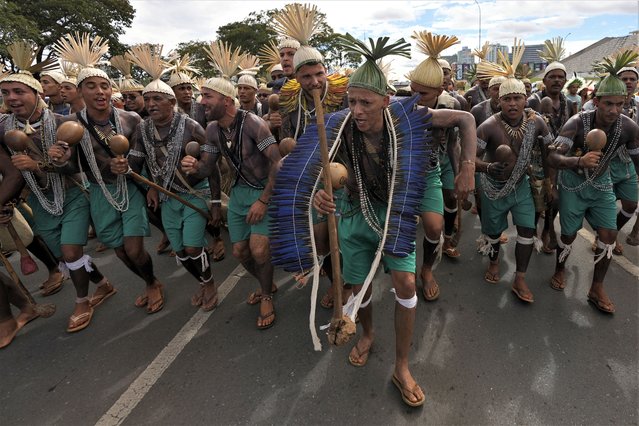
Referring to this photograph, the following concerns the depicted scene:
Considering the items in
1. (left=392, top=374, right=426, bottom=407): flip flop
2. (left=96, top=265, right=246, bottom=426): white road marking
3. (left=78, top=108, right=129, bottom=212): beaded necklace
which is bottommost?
(left=96, top=265, right=246, bottom=426): white road marking

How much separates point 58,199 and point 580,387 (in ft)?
14.8

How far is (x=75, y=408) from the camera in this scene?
8.04ft

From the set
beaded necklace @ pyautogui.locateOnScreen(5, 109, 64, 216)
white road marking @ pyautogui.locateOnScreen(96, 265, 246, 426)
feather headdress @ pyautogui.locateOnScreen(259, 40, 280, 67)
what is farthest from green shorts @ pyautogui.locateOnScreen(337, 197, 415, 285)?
feather headdress @ pyautogui.locateOnScreen(259, 40, 280, 67)

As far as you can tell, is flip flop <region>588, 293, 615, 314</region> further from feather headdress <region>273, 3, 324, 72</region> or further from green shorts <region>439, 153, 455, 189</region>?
feather headdress <region>273, 3, 324, 72</region>

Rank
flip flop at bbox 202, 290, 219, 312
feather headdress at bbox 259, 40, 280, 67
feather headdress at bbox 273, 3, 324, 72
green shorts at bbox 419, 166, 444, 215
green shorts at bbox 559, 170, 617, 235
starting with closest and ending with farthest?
feather headdress at bbox 273, 3, 324, 72, green shorts at bbox 419, 166, 444, 215, green shorts at bbox 559, 170, 617, 235, flip flop at bbox 202, 290, 219, 312, feather headdress at bbox 259, 40, 280, 67

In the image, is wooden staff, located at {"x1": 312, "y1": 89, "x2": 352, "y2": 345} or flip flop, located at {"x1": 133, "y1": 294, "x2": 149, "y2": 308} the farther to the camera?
flip flop, located at {"x1": 133, "y1": 294, "x2": 149, "y2": 308}

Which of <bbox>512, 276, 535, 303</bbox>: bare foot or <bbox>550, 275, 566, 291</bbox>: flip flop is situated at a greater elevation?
<bbox>512, 276, 535, 303</bbox>: bare foot

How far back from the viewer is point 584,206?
3.23 meters

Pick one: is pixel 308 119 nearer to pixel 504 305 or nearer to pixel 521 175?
pixel 521 175

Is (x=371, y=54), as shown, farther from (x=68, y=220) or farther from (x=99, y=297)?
(x=99, y=297)

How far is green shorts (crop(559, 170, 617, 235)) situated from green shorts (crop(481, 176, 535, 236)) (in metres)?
0.30

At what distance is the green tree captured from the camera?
19.6 metres

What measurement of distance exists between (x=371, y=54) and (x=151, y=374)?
9.05 ft

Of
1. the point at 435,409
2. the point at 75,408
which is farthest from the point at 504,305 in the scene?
the point at 75,408
